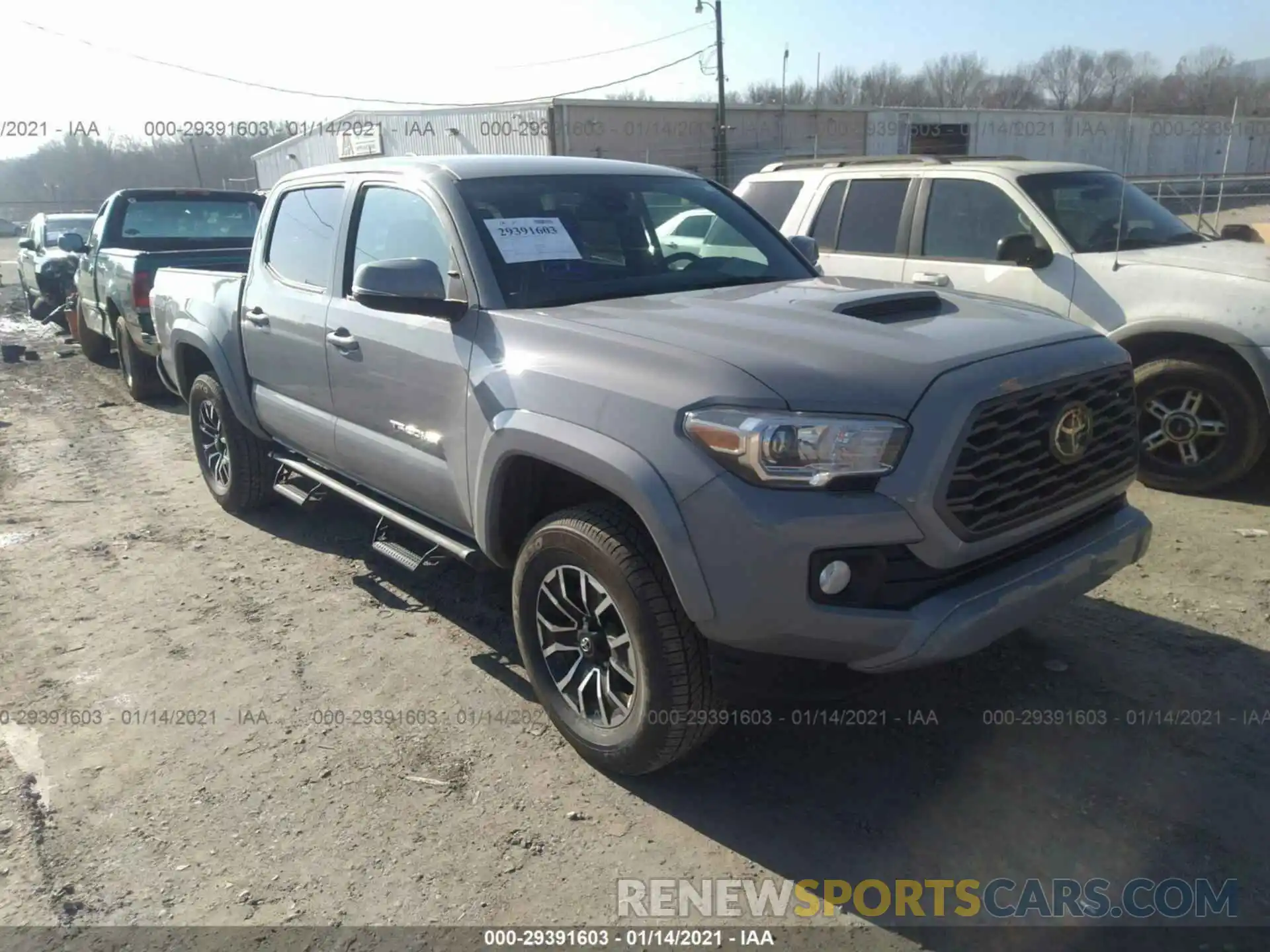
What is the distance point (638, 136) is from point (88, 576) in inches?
1111

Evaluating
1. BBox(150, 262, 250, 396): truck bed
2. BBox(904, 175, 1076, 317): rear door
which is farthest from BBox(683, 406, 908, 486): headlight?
BBox(904, 175, 1076, 317): rear door

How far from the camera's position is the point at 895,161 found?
696cm

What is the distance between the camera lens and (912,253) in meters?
6.57

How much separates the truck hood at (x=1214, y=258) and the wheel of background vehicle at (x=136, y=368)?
27.1 feet

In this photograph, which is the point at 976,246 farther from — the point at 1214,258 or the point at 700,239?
the point at 700,239

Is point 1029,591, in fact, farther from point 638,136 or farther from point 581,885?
point 638,136

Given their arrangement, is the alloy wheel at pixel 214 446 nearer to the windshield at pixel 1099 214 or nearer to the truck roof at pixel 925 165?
the truck roof at pixel 925 165

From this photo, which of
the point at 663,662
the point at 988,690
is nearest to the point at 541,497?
the point at 663,662

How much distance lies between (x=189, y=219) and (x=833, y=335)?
915 centimetres

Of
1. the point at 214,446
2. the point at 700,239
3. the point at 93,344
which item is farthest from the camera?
the point at 93,344

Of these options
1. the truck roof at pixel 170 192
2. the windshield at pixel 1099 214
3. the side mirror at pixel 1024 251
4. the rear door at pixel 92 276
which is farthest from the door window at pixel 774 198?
the rear door at pixel 92 276

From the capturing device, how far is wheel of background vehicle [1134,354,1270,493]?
5383 mm

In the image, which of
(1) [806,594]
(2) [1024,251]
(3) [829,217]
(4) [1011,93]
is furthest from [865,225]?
(4) [1011,93]

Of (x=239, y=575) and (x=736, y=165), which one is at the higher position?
(x=736, y=165)
